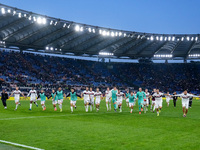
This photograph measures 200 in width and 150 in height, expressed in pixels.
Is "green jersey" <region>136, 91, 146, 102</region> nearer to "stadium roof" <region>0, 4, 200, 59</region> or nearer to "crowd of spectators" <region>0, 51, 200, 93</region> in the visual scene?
"crowd of spectators" <region>0, 51, 200, 93</region>

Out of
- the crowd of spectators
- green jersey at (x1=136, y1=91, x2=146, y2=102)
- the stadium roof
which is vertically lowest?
green jersey at (x1=136, y1=91, x2=146, y2=102)

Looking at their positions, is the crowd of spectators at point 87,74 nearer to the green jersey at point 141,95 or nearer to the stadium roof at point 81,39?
the stadium roof at point 81,39

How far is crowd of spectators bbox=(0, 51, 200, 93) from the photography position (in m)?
53.6

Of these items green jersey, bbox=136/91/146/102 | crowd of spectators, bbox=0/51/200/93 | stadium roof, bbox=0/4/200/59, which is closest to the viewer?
green jersey, bbox=136/91/146/102

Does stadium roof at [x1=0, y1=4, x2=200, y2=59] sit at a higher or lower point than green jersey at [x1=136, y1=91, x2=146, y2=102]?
higher

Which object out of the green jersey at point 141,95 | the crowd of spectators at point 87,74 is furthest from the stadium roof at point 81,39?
the green jersey at point 141,95

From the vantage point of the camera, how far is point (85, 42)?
209 ft

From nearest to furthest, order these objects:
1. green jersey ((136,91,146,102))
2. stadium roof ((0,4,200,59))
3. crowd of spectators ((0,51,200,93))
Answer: green jersey ((136,91,146,102))
stadium roof ((0,4,200,59))
crowd of spectators ((0,51,200,93))

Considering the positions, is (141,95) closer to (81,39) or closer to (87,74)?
(81,39)

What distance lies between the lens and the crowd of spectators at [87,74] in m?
53.6

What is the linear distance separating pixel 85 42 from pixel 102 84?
11.4 meters

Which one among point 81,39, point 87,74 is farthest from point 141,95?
point 87,74

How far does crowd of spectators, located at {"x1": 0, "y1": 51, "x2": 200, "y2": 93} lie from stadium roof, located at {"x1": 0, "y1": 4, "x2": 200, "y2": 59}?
11.2 feet

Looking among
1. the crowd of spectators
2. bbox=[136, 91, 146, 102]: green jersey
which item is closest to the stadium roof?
the crowd of spectators
